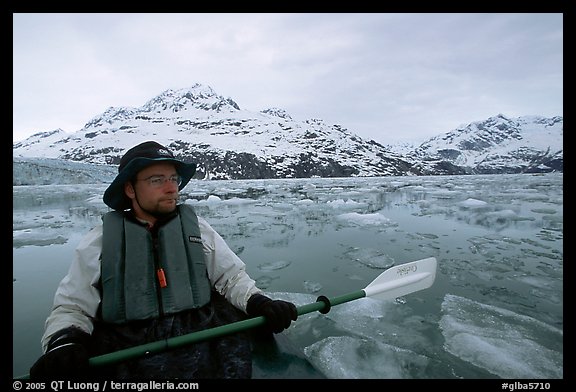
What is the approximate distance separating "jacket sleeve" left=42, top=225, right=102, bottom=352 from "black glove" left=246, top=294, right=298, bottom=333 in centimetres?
88

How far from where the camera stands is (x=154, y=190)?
188cm

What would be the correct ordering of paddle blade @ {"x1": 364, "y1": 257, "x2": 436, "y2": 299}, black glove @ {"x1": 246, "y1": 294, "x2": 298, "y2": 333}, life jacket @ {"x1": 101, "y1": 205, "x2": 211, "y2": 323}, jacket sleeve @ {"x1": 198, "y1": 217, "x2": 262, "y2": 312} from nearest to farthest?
life jacket @ {"x1": 101, "y1": 205, "x2": 211, "y2": 323} → black glove @ {"x1": 246, "y1": 294, "x2": 298, "y2": 333} → jacket sleeve @ {"x1": 198, "y1": 217, "x2": 262, "y2": 312} → paddle blade @ {"x1": 364, "y1": 257, "x2": 436, "y2": 299}

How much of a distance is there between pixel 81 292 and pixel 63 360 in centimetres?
35

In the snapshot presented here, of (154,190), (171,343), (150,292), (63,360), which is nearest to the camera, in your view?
(63,360)

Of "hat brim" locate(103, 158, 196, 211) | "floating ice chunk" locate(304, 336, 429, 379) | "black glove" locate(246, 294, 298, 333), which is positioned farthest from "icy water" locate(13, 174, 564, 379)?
"hat brim" locate(103, 158, 196, 211)

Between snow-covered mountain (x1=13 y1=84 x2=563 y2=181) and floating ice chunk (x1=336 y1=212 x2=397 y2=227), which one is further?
snow-covered mountain (x1=13 y1=84 x2=563 y2=181)

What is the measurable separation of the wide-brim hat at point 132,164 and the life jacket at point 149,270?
0.14 metres

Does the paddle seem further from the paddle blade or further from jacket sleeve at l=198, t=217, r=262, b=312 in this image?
jacket sleeve at l=198, t=217, r=262, b=312

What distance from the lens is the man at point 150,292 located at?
60.7 inches

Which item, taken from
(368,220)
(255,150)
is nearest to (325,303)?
(368,220)

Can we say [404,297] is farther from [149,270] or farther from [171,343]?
[149,270]

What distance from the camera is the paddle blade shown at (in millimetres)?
2744

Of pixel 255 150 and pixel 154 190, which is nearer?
pixel 154 190

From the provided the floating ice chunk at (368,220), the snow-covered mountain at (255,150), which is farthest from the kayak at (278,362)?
the snow-covered mountain at (255,150)
